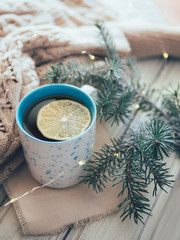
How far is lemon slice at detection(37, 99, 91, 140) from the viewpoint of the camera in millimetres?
550

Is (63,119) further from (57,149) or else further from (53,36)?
(53,36)

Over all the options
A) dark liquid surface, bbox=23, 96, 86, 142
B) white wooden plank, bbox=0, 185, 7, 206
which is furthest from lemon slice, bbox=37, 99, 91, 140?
white wooden plank, bbox=0, 185, 7, 206

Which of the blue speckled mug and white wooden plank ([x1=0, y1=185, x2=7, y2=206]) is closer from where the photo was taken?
the blue speckled mug

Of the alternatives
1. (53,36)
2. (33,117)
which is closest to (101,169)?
(33,117)

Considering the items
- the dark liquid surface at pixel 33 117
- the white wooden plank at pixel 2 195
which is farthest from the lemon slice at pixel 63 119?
the white wooden plank at pixel 2 195

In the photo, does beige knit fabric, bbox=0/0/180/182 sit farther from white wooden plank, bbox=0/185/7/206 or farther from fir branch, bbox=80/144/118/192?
fir branch, bbox=80/144/118/192

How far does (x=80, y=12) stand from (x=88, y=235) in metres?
0.68

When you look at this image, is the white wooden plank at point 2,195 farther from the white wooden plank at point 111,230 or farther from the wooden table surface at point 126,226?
the white wooden plank at point 111,230

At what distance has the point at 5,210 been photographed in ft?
1.97

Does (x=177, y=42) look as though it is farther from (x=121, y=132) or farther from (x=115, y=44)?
(x=121, y=132)

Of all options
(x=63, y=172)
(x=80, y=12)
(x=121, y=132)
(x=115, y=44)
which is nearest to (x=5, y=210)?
(x=63, y=172)

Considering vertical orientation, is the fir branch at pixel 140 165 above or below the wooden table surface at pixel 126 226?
above

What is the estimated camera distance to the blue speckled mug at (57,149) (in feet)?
1.65

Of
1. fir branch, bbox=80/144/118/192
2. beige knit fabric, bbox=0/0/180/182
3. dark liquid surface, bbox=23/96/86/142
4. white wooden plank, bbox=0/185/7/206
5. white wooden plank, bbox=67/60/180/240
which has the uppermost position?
beige knit fabric, bbox=0/0/180/182
